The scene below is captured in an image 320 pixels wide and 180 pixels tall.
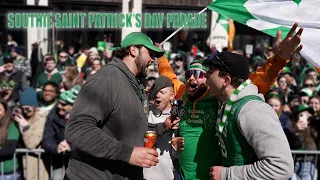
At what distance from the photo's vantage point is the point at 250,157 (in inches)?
102

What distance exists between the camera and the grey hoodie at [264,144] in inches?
93.9

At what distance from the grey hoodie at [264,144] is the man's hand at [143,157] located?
50cm

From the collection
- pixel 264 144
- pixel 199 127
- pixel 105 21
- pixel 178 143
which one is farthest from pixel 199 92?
pixel 105 21

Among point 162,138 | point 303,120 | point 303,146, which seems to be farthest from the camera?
point 303,120

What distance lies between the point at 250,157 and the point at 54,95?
372cm

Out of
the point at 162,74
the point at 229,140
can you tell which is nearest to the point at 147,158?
the point at 229,140

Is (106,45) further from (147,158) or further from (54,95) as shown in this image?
(147,158)

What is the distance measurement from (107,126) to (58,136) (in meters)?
2.33

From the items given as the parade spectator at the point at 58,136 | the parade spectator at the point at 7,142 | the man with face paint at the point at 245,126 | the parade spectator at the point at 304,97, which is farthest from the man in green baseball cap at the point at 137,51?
the parade spectator at the point at 304,97

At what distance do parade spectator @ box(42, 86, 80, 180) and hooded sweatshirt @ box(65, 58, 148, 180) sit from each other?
2.01m

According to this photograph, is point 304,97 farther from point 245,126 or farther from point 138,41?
point 245,126

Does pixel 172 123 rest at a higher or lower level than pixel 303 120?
higher

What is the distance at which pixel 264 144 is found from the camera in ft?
7.88

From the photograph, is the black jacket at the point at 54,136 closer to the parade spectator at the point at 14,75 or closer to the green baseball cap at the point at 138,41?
the green baseball cap at the point at 138,41
